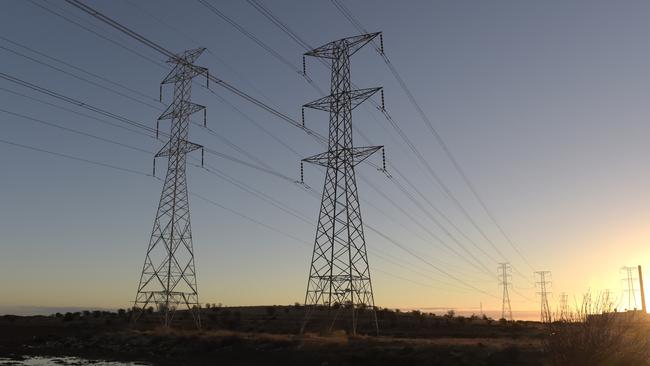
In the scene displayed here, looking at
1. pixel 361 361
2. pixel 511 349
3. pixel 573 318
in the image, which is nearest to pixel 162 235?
pixel 361 361

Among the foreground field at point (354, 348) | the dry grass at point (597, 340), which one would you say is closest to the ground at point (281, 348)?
the foreground field at point (354, 348)

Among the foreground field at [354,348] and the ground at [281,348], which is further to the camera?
the ground at [281,348]

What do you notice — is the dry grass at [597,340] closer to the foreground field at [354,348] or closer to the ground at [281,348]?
the foreground field at [354,348]

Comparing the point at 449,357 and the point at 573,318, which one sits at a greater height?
the point at 573,318

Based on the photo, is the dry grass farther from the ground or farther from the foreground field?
the ground

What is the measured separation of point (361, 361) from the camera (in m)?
45.8

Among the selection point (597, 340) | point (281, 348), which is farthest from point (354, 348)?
point (597, 340)

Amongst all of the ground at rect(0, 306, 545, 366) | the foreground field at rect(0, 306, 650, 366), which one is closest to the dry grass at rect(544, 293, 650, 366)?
the foreground field at rect(0, 306, 650, 366)

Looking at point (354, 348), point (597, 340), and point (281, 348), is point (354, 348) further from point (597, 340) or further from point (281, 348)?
point (597, 340)

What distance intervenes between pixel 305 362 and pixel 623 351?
27.3 metres

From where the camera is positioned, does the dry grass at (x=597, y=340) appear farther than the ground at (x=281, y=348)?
No

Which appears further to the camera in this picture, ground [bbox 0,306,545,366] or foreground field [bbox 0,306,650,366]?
ground [bbox 0,306,545,366]

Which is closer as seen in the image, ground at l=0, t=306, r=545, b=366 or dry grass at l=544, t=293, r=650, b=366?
dry grass at l=544, t=293, r=650, b=366

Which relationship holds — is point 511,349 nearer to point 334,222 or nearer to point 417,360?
point 417,360
